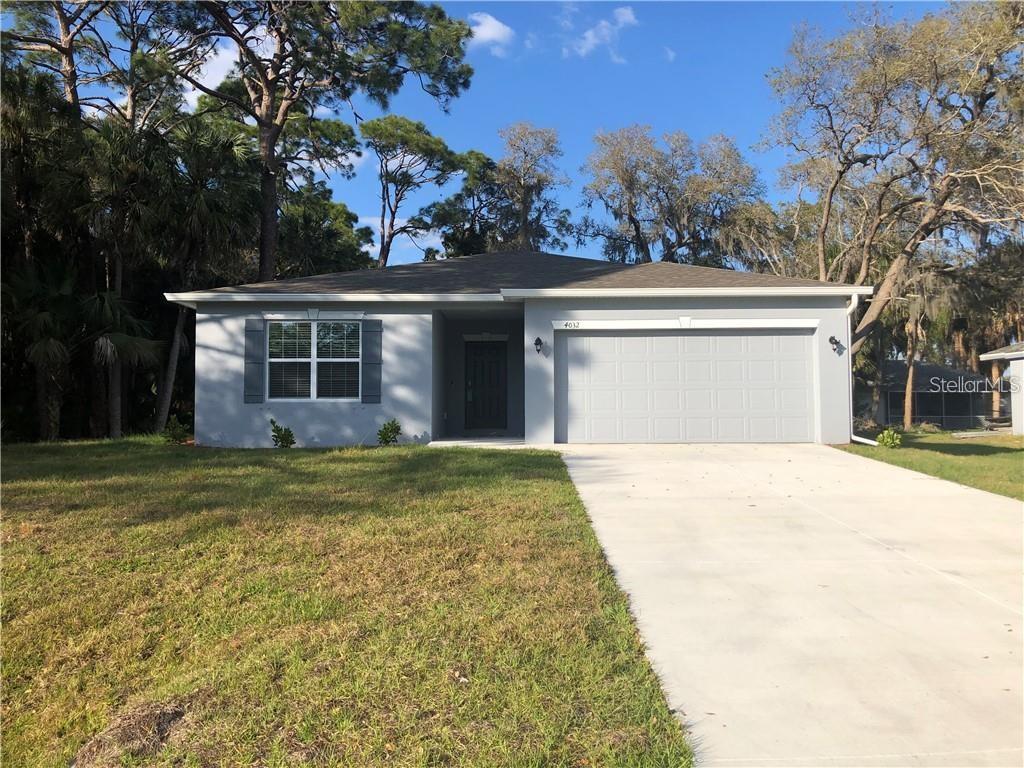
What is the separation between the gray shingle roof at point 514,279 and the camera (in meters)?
12.0

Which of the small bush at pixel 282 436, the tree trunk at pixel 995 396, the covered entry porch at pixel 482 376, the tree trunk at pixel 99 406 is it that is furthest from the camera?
the tree trunk at pixel 995 396

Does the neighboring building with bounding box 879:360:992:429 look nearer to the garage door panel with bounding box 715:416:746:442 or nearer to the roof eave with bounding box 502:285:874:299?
the roof eave with bounding box 502:285:874:299

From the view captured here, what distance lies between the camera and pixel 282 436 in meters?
11.5

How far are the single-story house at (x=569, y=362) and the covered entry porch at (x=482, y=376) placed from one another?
6.40ft

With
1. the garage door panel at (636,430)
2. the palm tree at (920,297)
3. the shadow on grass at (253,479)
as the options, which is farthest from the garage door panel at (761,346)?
the palm tree at (920,297)

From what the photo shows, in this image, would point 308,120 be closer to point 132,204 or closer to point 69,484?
point 132,204

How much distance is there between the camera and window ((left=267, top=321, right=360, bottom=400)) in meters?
11.9

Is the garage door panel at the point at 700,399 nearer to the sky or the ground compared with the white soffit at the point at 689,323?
nearer to the ground

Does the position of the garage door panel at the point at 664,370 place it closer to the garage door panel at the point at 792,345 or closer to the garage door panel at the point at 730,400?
the garage door panel at the point at 730,400

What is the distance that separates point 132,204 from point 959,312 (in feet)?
86.8

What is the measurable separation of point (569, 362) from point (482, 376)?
3269mm

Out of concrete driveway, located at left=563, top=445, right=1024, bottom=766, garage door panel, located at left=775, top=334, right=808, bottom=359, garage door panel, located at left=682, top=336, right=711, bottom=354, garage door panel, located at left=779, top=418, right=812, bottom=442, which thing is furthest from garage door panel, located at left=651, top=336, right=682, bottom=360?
A: concrete driveway, located at left=563, top=445, right=1024, bottom=766

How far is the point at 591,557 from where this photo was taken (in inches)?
191

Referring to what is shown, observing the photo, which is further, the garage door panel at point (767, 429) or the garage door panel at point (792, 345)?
the garage door panel at point (792, 345)
